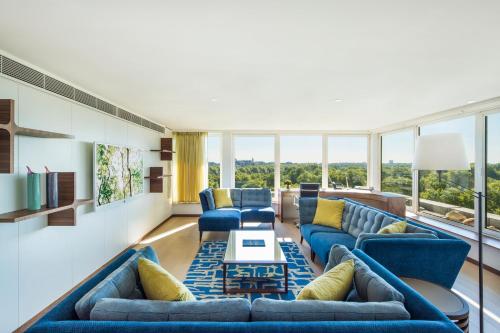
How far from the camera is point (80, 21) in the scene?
4.82 feet

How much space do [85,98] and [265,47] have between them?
232cm

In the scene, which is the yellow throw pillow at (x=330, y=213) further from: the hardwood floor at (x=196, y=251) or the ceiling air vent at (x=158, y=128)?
the ceiling air vent at (x=158, y=128)

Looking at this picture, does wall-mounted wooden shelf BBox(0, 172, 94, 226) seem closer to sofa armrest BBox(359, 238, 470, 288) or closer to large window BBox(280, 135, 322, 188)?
sofa armrest BBox(359, 238, 470, 288)

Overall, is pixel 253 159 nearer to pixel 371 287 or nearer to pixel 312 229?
pixel 312 229

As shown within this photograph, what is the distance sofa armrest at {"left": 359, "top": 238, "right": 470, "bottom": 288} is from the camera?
6.20 feet

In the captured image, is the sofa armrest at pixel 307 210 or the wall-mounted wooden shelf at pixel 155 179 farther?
the wall-mounted wooden shelf at pixel 155 179

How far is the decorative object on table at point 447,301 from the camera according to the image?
1.45 m

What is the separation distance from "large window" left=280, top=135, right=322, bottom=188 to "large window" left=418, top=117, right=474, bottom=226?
2246 millimetres

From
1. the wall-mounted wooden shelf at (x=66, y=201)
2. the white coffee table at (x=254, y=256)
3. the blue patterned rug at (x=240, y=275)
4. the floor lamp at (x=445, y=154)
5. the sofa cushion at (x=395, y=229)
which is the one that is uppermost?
the floor lamp at (x=445, y=154)

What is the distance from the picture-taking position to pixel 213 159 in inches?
241

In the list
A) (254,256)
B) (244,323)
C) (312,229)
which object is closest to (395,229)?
(312,229)

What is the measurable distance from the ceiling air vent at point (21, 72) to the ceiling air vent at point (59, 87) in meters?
0.07

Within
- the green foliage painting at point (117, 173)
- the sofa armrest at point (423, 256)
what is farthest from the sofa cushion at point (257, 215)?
the sofa armrest at point (423, 256)

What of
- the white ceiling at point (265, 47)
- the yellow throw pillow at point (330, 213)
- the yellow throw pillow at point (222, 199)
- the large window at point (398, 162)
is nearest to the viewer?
the white ceiling at point (265, 47)
